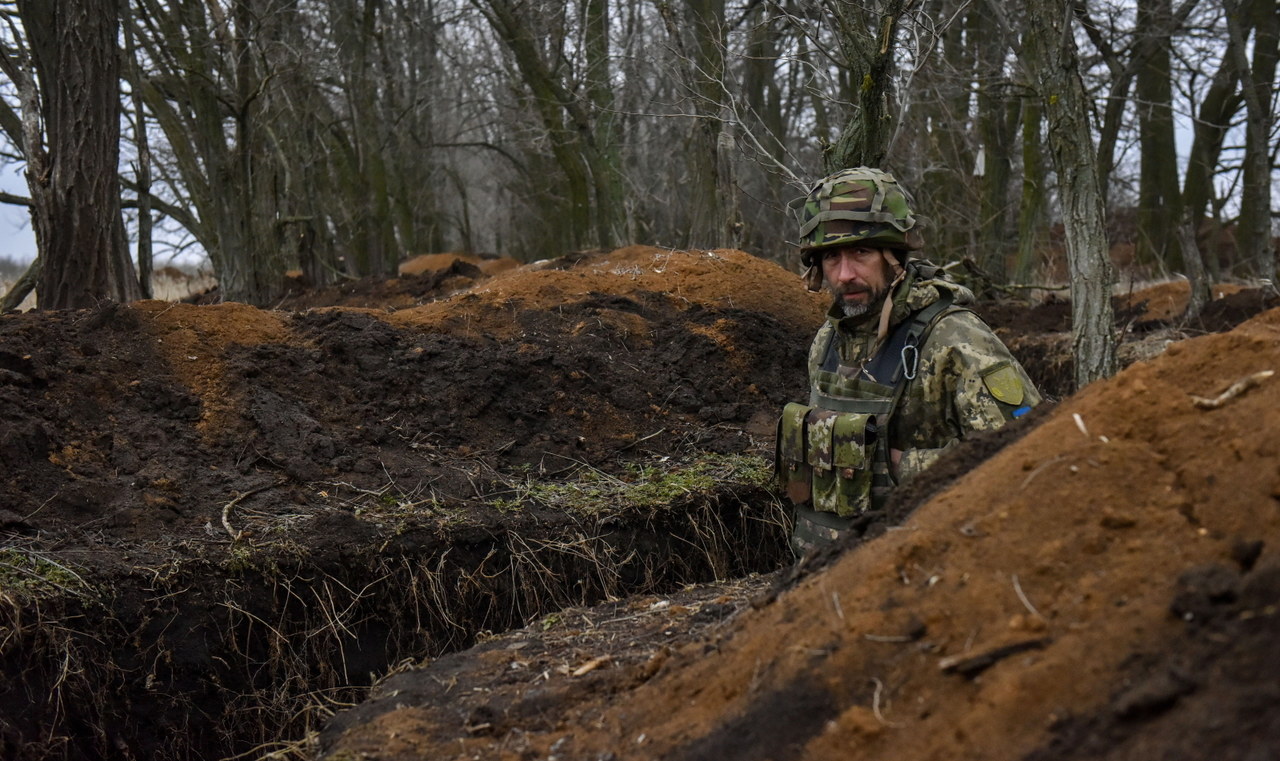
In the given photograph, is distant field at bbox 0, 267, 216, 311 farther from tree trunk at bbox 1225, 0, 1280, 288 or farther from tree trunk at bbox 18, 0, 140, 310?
tree trunk at bbox 1225, 0, 1280, 288

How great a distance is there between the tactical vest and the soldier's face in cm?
17

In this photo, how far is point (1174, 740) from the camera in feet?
5.73

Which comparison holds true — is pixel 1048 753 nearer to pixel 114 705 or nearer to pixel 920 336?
pixel 920 336

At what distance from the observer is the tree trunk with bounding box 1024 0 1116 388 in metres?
7.03

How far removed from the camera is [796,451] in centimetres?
464

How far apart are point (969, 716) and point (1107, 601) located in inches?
14.3

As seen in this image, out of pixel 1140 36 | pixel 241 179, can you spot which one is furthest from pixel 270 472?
pixel 1140 36

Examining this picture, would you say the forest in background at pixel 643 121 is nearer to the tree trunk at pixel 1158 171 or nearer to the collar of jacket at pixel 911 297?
the tree trunk at pixel 1158 171

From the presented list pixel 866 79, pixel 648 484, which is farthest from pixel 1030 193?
pixel 648 484

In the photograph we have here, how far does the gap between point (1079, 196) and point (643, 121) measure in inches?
711

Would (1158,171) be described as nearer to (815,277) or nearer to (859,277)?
(815,277)

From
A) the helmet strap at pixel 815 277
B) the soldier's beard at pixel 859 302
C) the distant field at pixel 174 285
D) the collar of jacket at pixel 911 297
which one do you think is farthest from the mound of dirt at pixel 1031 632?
the distant field at pixel 174 285

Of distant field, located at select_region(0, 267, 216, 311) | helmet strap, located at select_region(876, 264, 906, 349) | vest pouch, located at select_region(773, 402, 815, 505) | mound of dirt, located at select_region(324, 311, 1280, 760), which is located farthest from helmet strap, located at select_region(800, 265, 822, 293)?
distant field, located at select_region(0, 267, 216, 311)

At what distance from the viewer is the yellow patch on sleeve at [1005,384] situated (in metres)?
4.02
